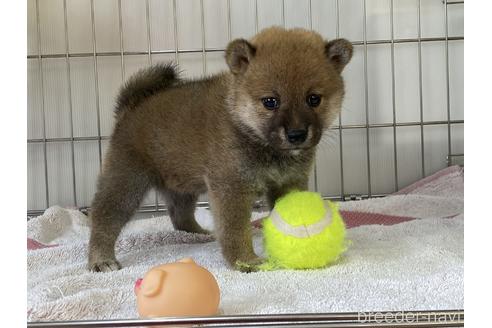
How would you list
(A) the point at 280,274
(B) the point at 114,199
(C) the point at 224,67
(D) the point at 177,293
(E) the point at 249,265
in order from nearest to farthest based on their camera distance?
(D) the point at 177,293 < (A) the point at 280,274 < (E) the point at 249,265 < (B) the point at 114,199 < (C) the point at 224,67

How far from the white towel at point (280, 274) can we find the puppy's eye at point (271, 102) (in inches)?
16.9

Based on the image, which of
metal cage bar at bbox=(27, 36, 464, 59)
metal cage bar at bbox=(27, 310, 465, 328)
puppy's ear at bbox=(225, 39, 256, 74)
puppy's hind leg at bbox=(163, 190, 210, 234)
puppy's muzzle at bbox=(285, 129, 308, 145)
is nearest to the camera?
metal cage bar at bbox=(27, 310, 465, 328)

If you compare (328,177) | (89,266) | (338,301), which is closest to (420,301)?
(338,301)

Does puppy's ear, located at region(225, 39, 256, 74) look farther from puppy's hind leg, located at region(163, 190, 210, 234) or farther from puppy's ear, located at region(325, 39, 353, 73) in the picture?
puppy's hind leg, located at region(163, 190, 210, 234)

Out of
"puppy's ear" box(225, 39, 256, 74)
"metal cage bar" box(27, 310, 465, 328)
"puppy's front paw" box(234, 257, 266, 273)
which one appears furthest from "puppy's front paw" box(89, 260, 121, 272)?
"metal cage bar" box(27, 310, 465, 328)

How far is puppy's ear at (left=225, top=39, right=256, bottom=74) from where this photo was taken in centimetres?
170

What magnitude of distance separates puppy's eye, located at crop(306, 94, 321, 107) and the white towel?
43 centimetres

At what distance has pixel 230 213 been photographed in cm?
170

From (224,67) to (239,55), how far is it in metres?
1.07

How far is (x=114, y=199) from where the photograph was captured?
6.29ft

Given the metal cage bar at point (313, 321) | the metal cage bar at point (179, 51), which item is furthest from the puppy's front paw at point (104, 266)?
the metal cage bar at point (179, 51)

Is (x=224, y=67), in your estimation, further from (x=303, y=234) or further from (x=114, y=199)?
(x=303, y=234)

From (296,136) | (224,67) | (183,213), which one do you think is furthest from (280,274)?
(224,67)
